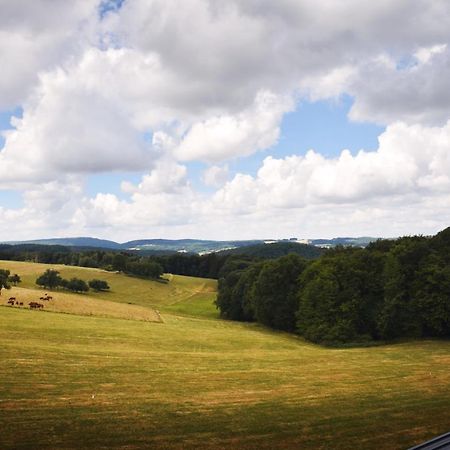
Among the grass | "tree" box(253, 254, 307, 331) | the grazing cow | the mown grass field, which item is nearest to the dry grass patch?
the grazing cow

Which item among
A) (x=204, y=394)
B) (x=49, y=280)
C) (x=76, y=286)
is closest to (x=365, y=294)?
Result: (x=204, y=394)

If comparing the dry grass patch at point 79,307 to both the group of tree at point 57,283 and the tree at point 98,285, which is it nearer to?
the group of tree at point 57,283

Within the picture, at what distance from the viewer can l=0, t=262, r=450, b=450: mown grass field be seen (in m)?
18.1

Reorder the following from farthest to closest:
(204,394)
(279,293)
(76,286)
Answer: (76,286)
(279,293)
(204,394)

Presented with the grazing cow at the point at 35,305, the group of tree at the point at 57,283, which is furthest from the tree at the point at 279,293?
the group of tree at the point at 57,283

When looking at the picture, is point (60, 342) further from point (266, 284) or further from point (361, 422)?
point (266, 284)

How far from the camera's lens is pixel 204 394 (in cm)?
2578

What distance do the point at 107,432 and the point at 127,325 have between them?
135 feet

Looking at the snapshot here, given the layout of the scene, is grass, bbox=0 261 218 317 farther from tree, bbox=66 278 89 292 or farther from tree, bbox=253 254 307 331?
tree, bbox=253 254 307 331

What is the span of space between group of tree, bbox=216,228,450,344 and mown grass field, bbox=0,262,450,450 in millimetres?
8246

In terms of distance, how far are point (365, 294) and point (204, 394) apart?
4376 cm

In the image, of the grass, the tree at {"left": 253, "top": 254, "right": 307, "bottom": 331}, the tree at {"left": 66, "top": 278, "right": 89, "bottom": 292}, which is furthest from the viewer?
the grass

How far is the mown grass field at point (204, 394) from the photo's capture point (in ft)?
59.5

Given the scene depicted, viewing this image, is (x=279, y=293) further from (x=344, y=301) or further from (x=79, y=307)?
(x=79, y=307)
